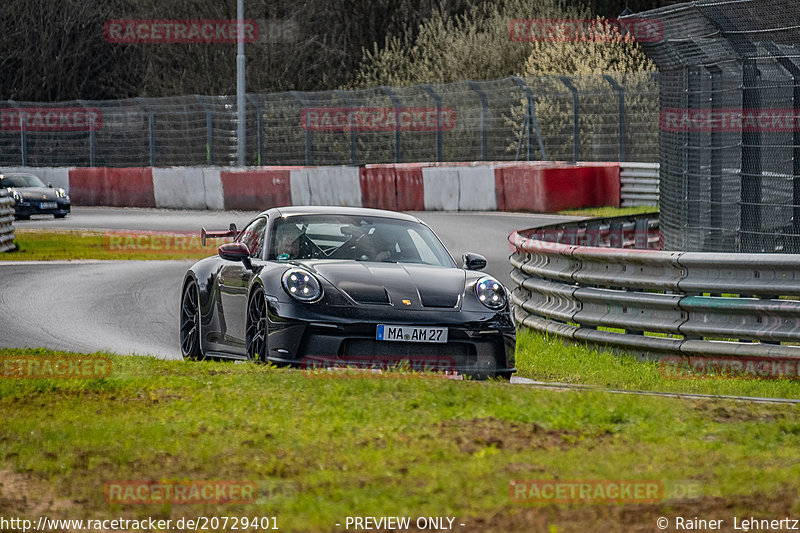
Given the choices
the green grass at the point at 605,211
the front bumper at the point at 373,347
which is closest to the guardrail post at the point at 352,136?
the green grass at the point at 605,211

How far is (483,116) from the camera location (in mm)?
30625

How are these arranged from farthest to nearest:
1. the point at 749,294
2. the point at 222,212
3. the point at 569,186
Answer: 1. the point at 222,212
2. the point at 569,186
3. the point at 749,294

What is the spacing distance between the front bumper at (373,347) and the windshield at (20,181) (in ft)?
81.4

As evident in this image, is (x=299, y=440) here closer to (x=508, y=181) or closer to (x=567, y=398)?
(x=567, y=398)

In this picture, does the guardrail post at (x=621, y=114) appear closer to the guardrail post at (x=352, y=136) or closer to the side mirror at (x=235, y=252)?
the guardrail post at (x=352, y=136)

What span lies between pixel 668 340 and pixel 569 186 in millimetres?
17837

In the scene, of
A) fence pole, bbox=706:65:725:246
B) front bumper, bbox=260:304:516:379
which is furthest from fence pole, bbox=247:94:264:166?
front bumper, bbox=260:304:516:379

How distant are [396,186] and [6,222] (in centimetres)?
934

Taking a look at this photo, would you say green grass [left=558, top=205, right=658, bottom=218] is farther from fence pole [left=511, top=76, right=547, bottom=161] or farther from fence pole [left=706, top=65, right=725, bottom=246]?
fence pole [left=706, top=65, right=725, bottom=246]

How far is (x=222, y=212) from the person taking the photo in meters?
31.3

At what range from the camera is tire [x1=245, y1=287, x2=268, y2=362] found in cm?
910

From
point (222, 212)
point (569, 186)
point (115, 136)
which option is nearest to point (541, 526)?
point (569, 186)

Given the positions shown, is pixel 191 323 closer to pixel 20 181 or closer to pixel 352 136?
pixel 352 136

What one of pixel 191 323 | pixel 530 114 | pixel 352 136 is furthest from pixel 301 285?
pixel 352 136
